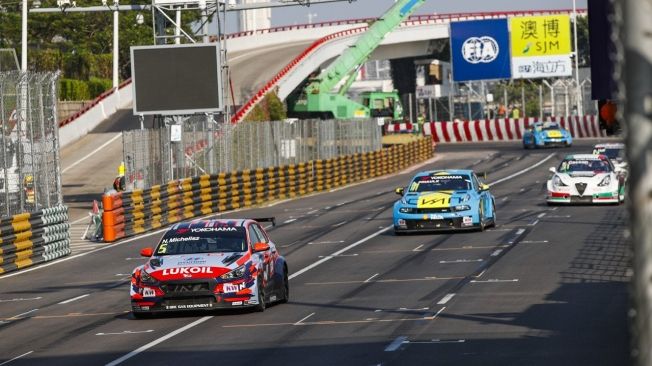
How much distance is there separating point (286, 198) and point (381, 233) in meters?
15.9

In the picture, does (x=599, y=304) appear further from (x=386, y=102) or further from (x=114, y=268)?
(x=386, y=102)

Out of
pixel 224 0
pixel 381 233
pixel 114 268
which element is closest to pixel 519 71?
pixel 224 0

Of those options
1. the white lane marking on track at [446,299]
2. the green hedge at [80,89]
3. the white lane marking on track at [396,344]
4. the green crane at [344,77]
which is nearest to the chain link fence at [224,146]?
the green crane at [344,77]

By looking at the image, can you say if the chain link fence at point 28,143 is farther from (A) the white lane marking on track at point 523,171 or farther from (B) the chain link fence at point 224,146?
(A) the white lane marking on track at point 523,171

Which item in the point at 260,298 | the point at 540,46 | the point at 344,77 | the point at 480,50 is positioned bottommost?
the point at 260,298

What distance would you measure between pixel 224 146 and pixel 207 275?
25085 millimetres

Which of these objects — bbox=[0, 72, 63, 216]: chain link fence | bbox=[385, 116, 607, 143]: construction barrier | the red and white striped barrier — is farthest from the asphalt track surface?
the red and white striped barrier

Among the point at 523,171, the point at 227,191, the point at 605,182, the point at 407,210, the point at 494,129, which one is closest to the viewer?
the point at 407,210

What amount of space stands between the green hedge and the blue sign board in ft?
88.7

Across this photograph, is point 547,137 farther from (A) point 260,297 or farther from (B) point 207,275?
(B) point 207,275

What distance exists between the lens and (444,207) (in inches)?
1107

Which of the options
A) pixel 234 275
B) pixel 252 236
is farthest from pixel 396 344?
pixel 252 236

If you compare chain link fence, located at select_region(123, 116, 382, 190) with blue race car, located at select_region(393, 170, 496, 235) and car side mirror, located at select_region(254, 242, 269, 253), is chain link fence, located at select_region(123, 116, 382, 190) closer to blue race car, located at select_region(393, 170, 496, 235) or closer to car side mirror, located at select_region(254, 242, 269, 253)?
blue race car, located at select_region(393, 170, 496, 235)

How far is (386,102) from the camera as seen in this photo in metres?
81.1
